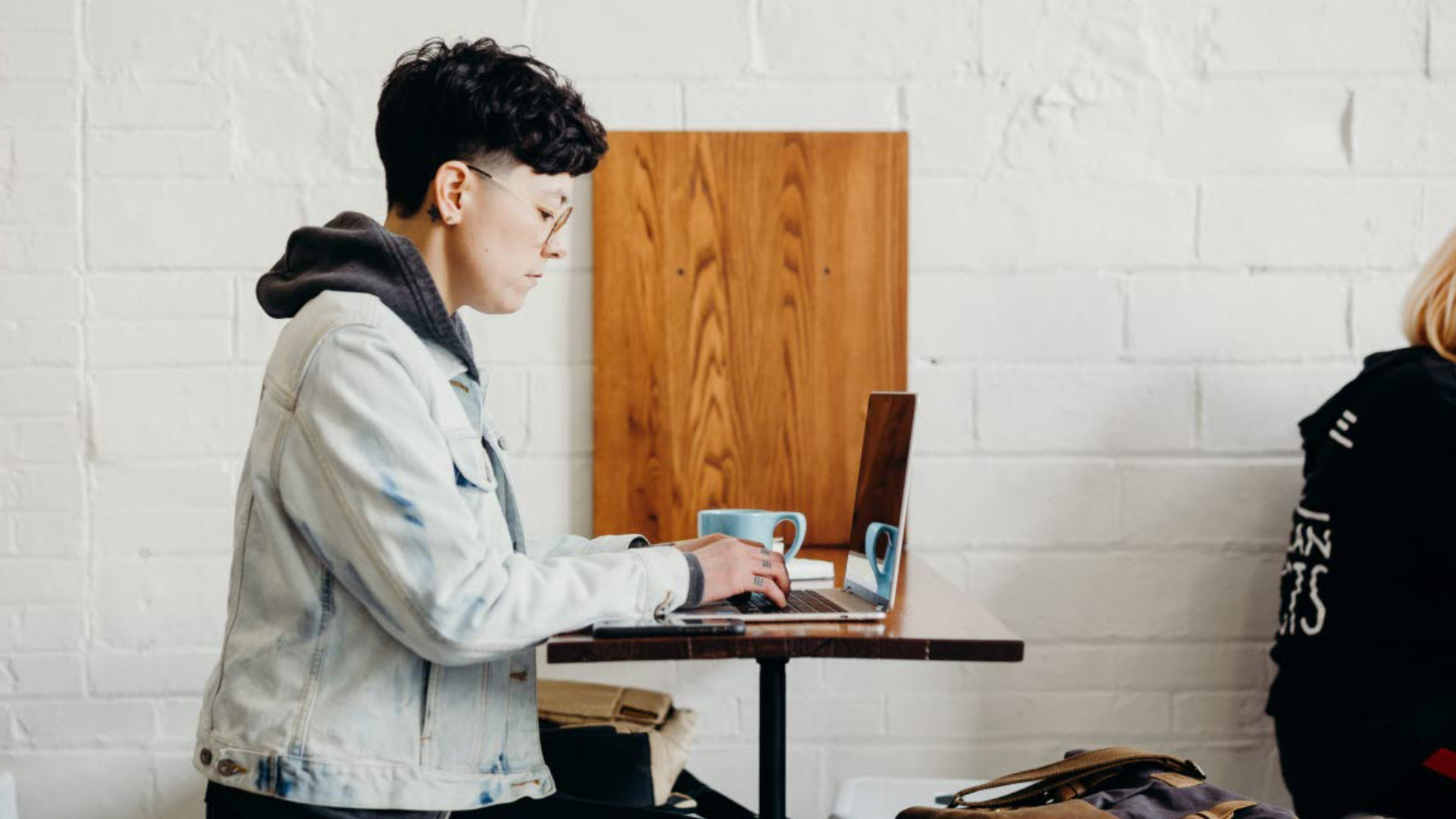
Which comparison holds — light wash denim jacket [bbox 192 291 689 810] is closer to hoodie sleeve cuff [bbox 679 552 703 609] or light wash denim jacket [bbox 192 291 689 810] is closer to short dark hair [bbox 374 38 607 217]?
hoodie sleeve cuff [bbox 679 552 703 609]

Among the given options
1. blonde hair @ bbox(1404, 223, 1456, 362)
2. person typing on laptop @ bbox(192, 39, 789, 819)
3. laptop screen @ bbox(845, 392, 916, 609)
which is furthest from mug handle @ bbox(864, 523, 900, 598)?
blonde hair @ bbox(1404, 223, 1456, 362)

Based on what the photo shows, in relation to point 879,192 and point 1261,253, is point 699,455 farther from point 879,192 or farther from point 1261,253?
point 1261,253

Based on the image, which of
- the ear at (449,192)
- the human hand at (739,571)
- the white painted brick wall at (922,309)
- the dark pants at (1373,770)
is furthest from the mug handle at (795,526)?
the dark pants at (1373,770)

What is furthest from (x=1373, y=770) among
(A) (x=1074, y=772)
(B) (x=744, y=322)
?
(B) (x=744, y=322)

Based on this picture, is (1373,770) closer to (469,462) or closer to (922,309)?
(922,309)

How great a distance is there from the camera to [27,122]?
1856 mm

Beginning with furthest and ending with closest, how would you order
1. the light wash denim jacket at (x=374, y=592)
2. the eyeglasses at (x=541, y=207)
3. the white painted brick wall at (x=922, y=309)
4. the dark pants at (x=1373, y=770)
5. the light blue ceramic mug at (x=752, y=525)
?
the white painted brick wall at (x=922, y=309)
the dark pants at (x=1373, y=770)
the light blue ceramic mug at (x=752, y=525)
the eyeglasses at (x=541, y=207)
the light wash denim jacket at (x=374, y=592)

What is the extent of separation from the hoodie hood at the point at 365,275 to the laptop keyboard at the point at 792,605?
14.7 inches

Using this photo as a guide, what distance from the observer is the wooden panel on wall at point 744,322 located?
1.89m

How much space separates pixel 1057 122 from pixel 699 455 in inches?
29.8

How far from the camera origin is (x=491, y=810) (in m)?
1.26

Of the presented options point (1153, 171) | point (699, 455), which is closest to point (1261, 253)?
point (1153, 171)

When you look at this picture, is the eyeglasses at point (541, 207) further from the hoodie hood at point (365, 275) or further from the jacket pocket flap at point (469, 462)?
the jacket pocket flap at point (469, 462)

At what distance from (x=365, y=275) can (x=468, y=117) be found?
0.20m
